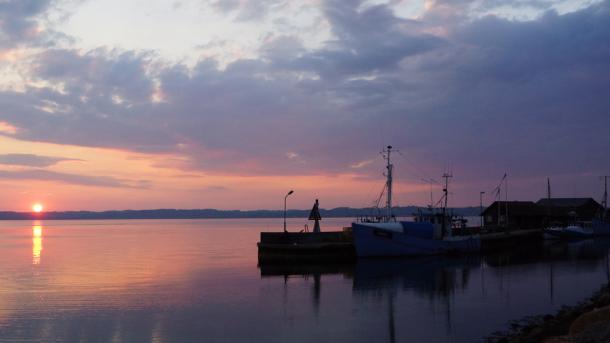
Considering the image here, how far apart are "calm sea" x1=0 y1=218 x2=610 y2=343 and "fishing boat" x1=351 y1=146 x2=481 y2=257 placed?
1387 mm

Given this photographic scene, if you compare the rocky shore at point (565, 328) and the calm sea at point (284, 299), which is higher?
the rocky shore at point (565, 328)

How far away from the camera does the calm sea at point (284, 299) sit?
23656 mm

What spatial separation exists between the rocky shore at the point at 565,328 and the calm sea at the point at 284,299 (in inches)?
42.0

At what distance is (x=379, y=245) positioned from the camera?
5262 centimetres

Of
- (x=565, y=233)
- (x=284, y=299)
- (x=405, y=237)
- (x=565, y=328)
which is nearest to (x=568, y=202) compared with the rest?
(x=565, y=233)

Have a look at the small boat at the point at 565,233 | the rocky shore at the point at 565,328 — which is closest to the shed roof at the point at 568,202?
the small boat at the point at 565,233

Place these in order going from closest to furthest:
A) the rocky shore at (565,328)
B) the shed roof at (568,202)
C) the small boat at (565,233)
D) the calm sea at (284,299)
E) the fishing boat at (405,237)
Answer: the rocky shore at (565,328) → the calm sea at (284,299) → the fishing boat at (405,237) → the small boat at (565,233) → the shed roof at (568,202)

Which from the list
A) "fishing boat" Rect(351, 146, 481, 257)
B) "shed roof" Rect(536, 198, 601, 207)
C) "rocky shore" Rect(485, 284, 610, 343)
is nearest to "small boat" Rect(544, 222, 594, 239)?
"shed roof" Rect(536, 198, 601, 207)

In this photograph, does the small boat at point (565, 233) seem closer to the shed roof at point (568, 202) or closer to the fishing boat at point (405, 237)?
the shed roof at point (568, 202)

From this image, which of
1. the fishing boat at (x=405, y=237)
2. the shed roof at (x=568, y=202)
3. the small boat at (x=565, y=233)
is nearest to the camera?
the fishing boat at (x=405, y=237)

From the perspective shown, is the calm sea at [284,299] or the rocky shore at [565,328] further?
the calm sea at [284,299]

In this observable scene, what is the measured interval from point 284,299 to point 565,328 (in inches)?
635

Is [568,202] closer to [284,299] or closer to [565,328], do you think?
[284,299]

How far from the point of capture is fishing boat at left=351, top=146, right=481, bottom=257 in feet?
172
